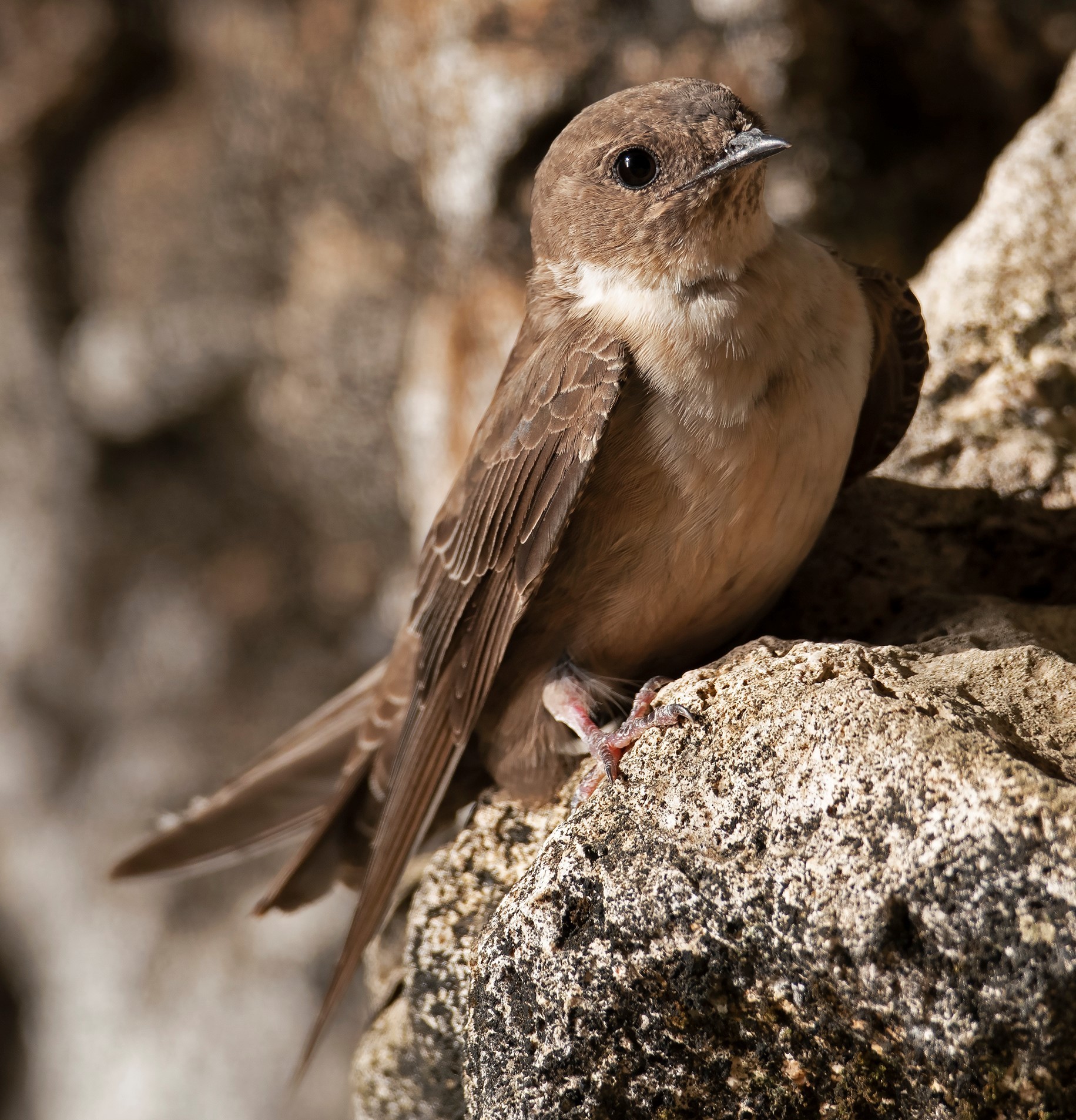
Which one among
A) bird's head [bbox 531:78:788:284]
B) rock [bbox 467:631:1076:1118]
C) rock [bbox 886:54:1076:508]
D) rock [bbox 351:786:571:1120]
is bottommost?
rock [bbox 351:786:571:1120]

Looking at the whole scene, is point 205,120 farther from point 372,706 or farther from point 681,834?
point 681,834

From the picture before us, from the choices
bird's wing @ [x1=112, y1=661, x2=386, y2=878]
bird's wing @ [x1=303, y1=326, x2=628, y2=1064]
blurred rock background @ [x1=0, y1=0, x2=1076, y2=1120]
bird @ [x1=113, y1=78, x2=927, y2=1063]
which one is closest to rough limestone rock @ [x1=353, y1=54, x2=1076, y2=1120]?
bird @ [x1=113, y1=78, x2=927, y2=1063]

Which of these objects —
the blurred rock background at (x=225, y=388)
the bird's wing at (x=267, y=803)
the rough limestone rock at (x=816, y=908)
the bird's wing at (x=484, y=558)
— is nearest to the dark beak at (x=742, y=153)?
the bird's wing at (x=484, y=558)

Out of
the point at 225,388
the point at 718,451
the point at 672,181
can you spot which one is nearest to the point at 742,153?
the point at 672,181

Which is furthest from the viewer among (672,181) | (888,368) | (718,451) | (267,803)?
(267,803)

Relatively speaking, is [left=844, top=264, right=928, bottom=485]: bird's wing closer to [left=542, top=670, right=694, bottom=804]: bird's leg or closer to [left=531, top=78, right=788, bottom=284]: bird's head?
[left=531, top=78, right=788, bottom=284]: bird's head

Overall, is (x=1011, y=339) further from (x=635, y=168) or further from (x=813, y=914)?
(x=813, y=914)

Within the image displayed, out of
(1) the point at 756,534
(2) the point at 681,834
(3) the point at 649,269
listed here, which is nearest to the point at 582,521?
(1) the point at 756,534
